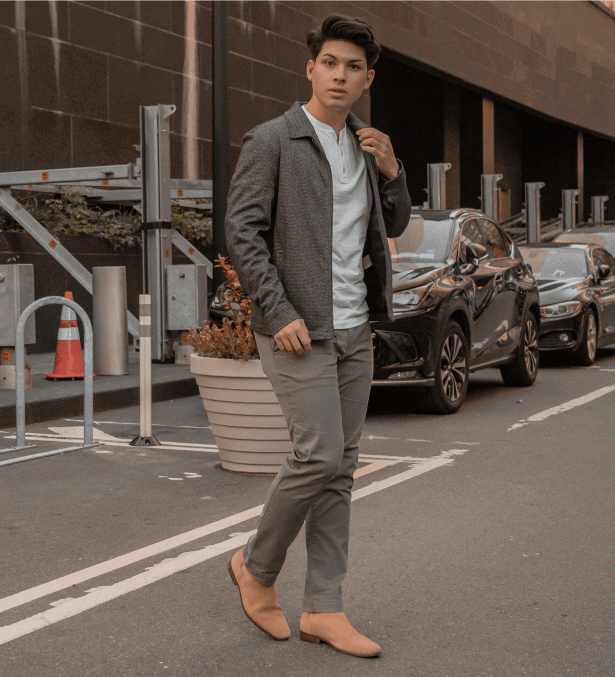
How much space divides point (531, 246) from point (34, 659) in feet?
40.1

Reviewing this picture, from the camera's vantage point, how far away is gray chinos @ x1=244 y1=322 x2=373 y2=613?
140 inches

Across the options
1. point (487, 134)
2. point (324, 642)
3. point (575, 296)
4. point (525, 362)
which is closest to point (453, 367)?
point (525, 362)

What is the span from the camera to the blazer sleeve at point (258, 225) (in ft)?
11.5

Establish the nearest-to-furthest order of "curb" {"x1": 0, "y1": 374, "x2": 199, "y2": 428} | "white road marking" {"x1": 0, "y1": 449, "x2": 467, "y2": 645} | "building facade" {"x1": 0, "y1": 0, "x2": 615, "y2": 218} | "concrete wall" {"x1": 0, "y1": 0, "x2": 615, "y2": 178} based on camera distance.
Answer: "white road marking" {"x1": 0, "y1": 449, "x2": 467, "y2": 645} < "curb" {"x1": 0, "y1": 374, "x2": 199, "y2": 428} < "concrete wall" {"x1": 0, "y1": 0, "x2": 615, "y2": 178} < "building facade" {"x1": 0, "y1": 0, "x2": 615, "y2": 218}

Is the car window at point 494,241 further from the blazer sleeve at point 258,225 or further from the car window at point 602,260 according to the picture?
the blazer sleeve at point 258,225

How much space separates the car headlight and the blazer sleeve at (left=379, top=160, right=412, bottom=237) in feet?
31.6

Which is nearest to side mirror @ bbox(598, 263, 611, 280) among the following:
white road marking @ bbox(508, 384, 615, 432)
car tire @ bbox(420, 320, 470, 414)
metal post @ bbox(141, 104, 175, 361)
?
white road marking @ bbox(508, 384, 615, 432)

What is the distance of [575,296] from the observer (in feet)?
44.2

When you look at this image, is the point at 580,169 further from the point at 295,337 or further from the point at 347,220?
the point at 295,337

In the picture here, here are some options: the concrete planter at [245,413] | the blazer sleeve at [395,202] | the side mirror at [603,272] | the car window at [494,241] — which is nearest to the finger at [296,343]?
the blazer sleeve at [395,202]

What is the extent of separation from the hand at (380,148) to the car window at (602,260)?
1126cm

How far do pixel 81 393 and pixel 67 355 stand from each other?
112 centimetres

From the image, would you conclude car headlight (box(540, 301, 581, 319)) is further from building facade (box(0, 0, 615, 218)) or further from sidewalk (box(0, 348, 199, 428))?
building facade (box(0, 0, 615, 218))

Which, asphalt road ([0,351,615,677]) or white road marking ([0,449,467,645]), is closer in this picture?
asphalt road ([0,351,615,677])
